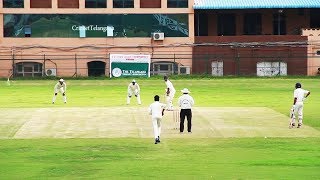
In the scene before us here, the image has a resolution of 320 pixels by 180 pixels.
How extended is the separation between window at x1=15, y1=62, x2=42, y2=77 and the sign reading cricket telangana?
7.73m

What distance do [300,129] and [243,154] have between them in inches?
328

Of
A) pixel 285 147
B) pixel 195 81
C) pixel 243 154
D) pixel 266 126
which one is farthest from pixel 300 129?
pixel 195 81

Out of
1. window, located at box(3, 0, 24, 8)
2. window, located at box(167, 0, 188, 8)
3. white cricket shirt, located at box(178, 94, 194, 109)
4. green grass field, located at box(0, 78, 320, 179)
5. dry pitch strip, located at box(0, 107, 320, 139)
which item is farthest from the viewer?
window, located at box(167, 0, 188, 8)

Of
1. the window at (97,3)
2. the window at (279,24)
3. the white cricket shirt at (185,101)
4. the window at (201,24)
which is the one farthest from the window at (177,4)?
the white cricket shirt at (185,101)

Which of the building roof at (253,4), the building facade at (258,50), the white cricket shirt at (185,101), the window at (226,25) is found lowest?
the white cricket shirt at (185,101)

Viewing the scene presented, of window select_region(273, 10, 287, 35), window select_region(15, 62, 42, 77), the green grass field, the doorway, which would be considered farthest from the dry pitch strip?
window select_region(273, 10, 287, 35)

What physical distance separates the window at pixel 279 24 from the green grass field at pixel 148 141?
33691mm

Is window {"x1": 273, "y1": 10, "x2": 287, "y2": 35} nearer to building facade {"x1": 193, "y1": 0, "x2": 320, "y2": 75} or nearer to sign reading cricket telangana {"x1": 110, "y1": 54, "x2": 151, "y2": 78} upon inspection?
building facade {"x1": 193, "y1": 0, "x2": 320, "y2": 75}

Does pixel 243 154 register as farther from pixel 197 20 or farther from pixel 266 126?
pixel 197 20

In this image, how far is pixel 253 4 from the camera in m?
86.8

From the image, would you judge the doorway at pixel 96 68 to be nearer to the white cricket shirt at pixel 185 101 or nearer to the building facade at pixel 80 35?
the building facade at pixel 80 35

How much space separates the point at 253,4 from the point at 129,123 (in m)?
51.3

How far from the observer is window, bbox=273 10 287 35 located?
89.7m

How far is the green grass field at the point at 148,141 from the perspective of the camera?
75.6 feet
